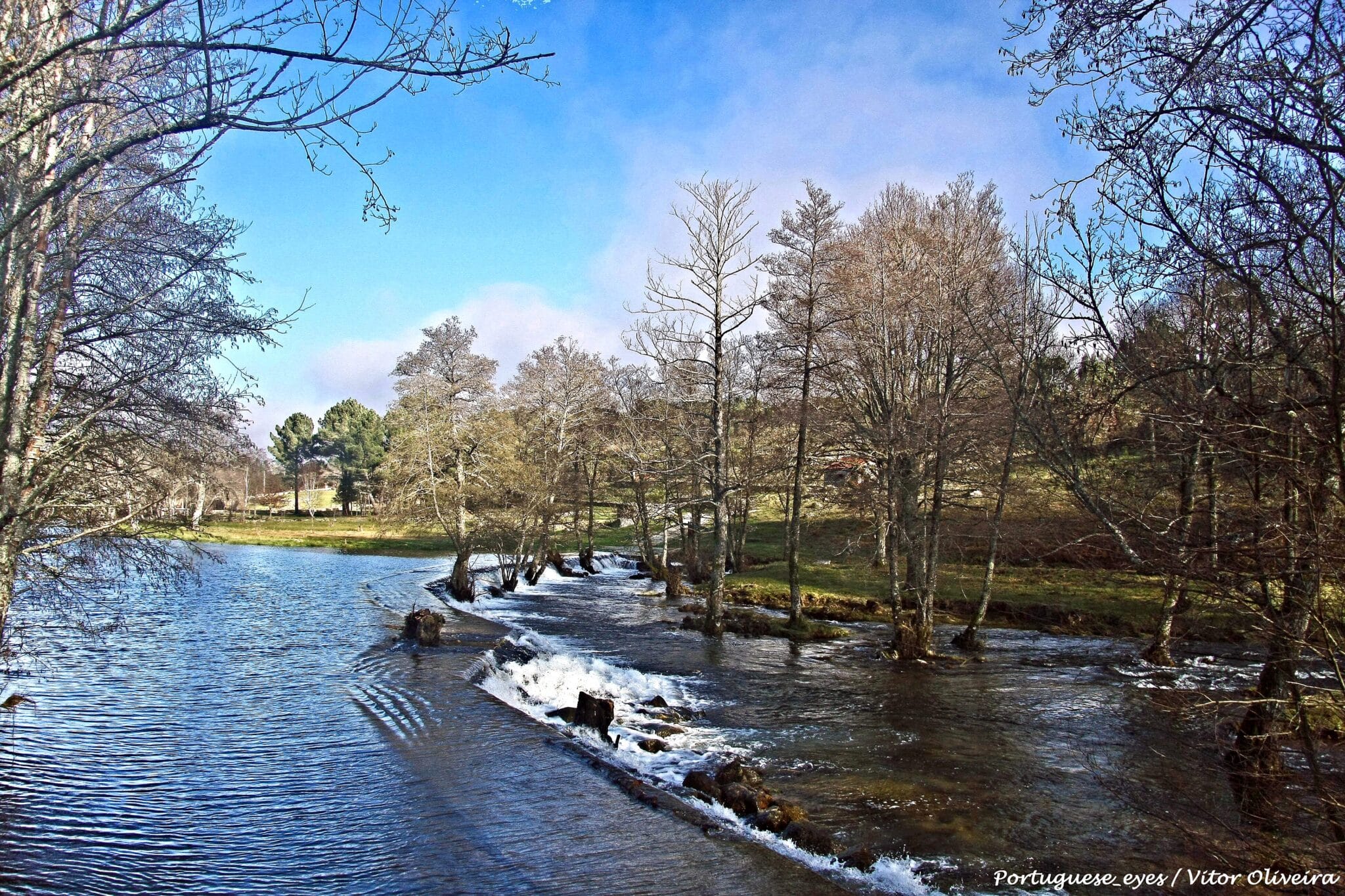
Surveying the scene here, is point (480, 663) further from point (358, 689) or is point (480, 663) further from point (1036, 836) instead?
point (1036, 836)

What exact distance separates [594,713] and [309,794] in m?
4.70

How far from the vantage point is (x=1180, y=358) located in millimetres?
4680

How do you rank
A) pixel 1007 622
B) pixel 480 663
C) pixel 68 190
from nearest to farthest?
1. pixel 68 190
2. pixel 480 663
3. pixel 1007 622

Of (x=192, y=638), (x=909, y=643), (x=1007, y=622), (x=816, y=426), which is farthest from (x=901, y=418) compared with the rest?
(x=192, y=638)

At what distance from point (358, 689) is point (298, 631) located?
7.90 meters

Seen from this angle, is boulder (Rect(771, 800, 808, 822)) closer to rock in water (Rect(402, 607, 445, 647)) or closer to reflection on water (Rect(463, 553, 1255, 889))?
reflection on water (Rect(463, 553, 1255, 889))

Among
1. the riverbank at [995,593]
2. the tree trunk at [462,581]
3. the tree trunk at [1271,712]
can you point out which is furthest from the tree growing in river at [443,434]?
the tree trunk at [1271,712]

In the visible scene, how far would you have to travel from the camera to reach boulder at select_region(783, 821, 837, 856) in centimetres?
785

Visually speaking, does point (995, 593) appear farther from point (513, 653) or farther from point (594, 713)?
point (594, 713)

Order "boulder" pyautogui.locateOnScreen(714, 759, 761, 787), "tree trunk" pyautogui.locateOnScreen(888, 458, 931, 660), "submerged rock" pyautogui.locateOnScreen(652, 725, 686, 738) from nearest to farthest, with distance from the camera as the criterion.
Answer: "boulder" pyautogui.locateOnScreen(714, 759, 761, 787) < "submerged rock" pyautogui.locateOnScreen(652, 725, 686, 738) < "tree trunk" pyautogui.locateOnScreen(888, 458, 931, 660)

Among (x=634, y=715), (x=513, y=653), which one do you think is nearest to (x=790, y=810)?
(x=634, y=715)

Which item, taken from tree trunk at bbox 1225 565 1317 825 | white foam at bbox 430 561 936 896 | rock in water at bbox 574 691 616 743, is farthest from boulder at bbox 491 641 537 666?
tree trunk at bbox 1225 565 1317 825

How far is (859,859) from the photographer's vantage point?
7547mm

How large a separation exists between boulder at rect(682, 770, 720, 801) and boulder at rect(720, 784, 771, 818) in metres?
0.15
